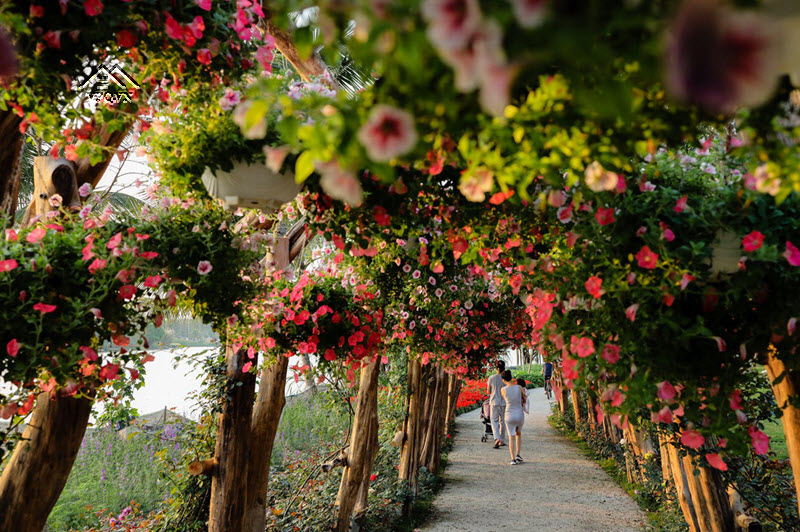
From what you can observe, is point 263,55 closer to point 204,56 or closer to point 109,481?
point 204,56

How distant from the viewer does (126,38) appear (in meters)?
1.53

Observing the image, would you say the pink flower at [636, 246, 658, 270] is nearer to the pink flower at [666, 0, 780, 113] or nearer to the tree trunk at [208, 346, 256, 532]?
the pink flower at [666, 0, 780, 113]

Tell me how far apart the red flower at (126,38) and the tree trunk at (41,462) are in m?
1.17

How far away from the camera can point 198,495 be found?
3.60 meters

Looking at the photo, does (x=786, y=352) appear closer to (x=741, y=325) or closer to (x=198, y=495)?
(x=741, y=325)

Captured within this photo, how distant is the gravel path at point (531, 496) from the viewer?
579 centimetres

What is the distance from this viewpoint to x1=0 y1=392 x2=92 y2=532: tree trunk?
1794 mm

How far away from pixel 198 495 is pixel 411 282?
6.76ft

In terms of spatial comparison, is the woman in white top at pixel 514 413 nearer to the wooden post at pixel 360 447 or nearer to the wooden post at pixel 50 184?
the wooden post at pixel 360 447

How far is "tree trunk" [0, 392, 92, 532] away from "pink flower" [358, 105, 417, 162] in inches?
67.6

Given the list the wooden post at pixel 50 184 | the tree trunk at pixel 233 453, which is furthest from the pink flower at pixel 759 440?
the tree trunk at pixel 233 453

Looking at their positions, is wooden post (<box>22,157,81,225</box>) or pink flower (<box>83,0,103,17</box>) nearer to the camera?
pink flower (<box>83,0,103,17</box>)

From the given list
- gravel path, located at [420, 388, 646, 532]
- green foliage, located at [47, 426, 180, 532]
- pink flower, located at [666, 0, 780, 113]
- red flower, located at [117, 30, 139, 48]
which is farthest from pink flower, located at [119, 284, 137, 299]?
gravel path, located at [420, 388, 646, 532]
